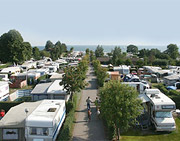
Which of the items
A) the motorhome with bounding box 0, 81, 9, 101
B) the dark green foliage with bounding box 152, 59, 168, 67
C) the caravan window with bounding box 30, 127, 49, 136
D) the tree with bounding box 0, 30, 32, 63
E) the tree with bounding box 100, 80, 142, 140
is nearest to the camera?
the caravan window with bounding box 30, 127, 49, 136

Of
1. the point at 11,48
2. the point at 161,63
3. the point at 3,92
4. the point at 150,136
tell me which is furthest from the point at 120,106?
the point at 161,63

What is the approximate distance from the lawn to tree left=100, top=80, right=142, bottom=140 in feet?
4.68

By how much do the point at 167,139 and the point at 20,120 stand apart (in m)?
9.39

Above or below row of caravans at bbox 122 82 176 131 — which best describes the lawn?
below

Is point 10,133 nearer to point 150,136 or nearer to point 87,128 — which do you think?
point 87,128

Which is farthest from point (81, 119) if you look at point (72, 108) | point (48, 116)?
point (48, 116)

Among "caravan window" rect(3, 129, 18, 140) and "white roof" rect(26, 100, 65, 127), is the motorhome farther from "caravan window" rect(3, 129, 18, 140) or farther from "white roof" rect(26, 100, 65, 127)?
"caravan window" rect(3, 129, 18, 140)

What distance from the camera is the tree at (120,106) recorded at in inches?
413

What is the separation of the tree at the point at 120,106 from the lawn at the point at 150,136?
1.43 metres

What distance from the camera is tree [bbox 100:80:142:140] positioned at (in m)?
10.5

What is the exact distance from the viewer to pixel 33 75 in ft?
97.6

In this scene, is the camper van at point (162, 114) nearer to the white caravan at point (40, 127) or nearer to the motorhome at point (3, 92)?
Result: the white caravan at point (40, 127)

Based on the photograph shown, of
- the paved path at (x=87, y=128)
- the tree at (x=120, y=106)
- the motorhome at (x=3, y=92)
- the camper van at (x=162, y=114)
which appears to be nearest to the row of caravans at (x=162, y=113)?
the camper van at (x=162, y=114)

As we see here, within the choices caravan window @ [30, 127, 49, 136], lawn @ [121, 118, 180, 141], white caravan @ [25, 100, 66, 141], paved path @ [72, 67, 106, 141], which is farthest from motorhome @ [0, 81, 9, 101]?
lawn @ [121, 118, 180, 141]
